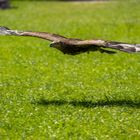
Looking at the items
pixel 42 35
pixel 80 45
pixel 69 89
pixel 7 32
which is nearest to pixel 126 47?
pixel 80 45

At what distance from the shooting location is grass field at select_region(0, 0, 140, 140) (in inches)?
616

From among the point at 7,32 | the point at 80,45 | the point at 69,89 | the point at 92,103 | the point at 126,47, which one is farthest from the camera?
the point at 69,89

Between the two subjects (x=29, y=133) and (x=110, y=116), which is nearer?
(x=29, y=133)

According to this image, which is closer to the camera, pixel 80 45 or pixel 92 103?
pixel 80 45

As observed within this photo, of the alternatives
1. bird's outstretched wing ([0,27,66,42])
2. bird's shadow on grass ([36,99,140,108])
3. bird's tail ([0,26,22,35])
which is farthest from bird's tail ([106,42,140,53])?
bird's tail ([0,26,22,35])

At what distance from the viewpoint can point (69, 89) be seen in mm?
20719

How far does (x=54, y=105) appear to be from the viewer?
Answer: 1816 centimetres

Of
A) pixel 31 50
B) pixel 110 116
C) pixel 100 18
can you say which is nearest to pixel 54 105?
pixel 110 116

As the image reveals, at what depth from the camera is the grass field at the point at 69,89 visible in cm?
1565

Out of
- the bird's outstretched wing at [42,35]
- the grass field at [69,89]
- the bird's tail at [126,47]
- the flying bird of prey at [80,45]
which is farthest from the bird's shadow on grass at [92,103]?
the bird's tail at [126,47]

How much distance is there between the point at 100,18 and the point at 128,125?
27165 millimetres

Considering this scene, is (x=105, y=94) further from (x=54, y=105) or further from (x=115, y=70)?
(x=115, y=70)

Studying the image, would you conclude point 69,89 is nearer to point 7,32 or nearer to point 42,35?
point 42,35

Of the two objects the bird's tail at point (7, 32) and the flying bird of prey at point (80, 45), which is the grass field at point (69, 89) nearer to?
the flying bird of prey at point (80, 45)
